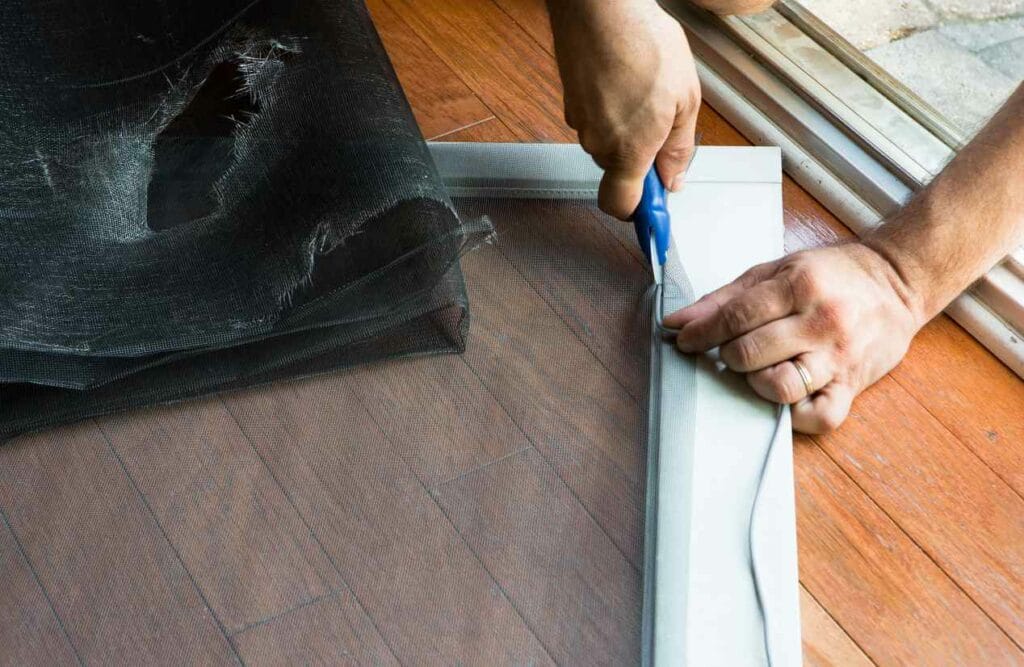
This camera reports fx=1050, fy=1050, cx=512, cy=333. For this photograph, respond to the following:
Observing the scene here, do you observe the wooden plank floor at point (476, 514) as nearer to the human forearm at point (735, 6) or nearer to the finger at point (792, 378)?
the finger at point (792, 378)

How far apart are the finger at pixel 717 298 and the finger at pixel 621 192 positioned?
141 mm

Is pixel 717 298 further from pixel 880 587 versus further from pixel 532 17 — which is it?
pixel 532 17

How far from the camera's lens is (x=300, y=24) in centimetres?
149

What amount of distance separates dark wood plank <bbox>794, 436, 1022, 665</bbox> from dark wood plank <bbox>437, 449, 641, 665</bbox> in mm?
212

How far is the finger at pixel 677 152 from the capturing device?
1.21 metres

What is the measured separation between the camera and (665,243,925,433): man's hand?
3.88 feet

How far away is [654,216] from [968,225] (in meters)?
0.38

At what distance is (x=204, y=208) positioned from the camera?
4.57 feet

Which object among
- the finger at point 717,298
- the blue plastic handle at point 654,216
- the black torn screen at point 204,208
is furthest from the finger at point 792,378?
the black torn screen at point 204,208

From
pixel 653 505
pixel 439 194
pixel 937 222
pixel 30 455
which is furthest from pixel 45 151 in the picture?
pixel 937 222

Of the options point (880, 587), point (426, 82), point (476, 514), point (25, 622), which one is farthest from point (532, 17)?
point (25, 622)

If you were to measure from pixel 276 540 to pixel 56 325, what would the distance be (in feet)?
1.28

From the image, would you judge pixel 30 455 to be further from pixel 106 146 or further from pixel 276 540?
pixel 106 146

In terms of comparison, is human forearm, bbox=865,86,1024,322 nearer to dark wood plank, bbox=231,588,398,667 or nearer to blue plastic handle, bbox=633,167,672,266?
blue plastic handle, bbox=633,167,672,266
